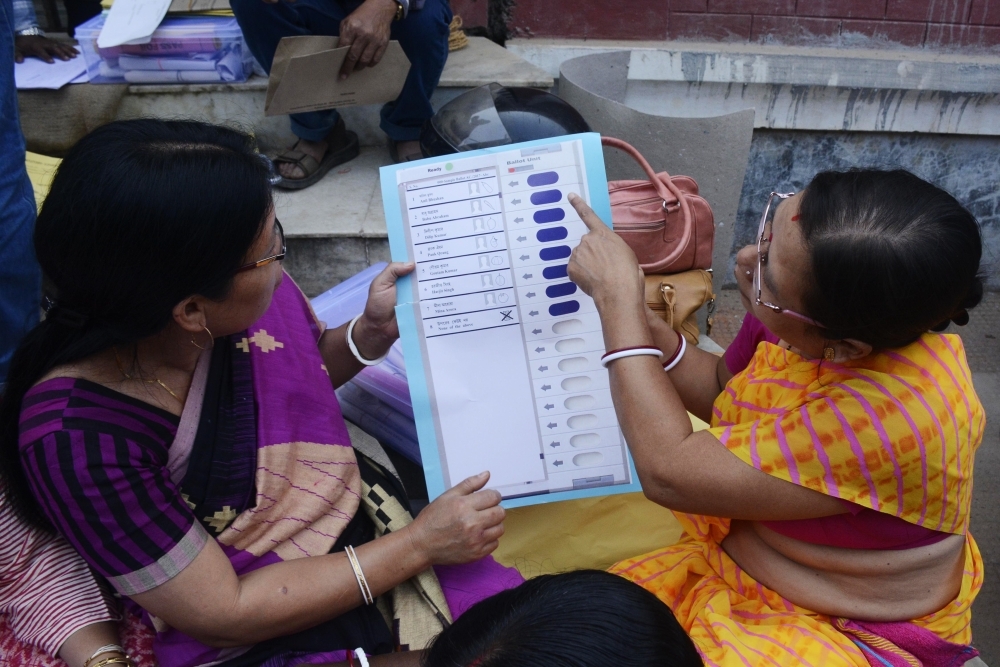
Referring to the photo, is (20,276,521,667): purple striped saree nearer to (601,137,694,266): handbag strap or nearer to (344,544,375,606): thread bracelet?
(344,544,375,606): thread bracelet

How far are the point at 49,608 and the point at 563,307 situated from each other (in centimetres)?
108

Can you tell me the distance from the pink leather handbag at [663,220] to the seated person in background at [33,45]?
2.57 metres

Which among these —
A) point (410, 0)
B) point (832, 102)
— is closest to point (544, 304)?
point (410, 0)

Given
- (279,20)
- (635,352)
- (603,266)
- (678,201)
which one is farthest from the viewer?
(279,20)

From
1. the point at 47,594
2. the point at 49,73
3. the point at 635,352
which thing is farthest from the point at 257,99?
the point at 635,352

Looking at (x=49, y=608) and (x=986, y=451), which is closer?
(x=49, y=608)

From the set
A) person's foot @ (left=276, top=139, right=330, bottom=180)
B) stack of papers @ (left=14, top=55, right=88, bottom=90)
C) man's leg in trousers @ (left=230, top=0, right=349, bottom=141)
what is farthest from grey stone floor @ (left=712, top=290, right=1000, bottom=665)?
stack of papers @ (left=14, top=55, right=88, bottom=90)

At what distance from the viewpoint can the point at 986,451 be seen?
9.45ft

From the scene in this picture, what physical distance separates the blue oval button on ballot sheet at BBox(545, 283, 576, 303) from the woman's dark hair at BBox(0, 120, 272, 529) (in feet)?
1.87

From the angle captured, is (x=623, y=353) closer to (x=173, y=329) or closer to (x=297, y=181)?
(x=173, y=329)

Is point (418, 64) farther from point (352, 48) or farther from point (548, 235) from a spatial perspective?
point (548, 235)

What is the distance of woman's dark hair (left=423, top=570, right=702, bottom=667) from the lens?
79 centimetres

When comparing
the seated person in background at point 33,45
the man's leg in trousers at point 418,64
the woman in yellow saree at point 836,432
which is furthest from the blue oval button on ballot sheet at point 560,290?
the seated person in background at point 33,45

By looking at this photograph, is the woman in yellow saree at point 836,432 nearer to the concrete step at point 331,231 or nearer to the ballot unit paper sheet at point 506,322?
the ballot unit paper sheet at point 506,322
